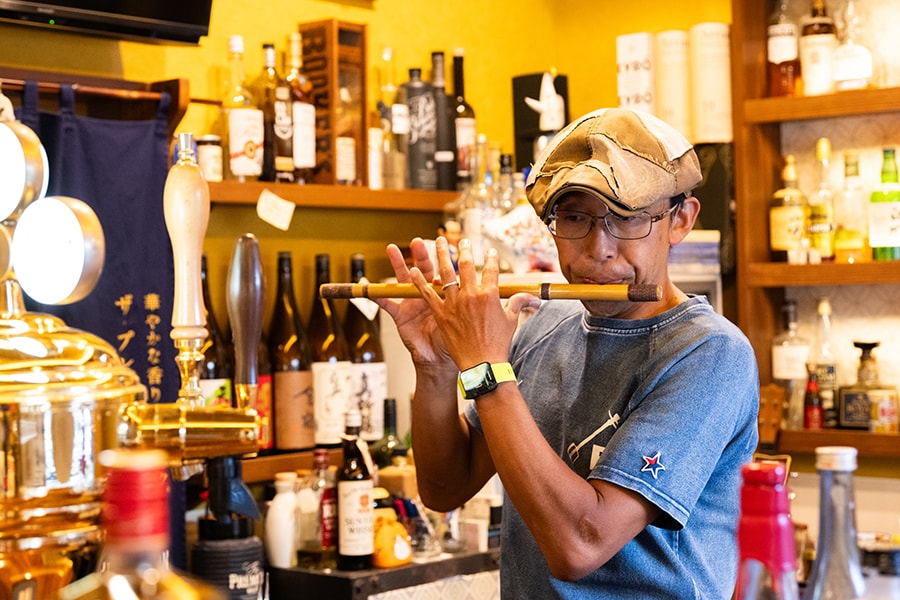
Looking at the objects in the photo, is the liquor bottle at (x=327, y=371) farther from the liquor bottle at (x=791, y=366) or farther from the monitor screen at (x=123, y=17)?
the liquor bottle at (x=791, y=366)

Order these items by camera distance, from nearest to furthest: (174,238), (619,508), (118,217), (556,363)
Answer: (174,238) → (619,508) → (556,363) → (118,217)

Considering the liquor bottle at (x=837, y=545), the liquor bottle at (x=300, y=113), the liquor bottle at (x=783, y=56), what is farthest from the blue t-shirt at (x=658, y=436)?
the liquor bottle at (x=783, y=56)

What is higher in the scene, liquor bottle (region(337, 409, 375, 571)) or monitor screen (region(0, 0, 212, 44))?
monitor screen (region(0, 0, 212, 44))

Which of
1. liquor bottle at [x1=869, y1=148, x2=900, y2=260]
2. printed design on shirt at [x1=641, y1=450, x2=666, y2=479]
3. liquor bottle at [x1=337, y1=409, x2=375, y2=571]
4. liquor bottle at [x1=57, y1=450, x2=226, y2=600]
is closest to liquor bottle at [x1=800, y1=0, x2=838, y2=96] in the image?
liquor bottle at [x1=869, y1=148, x2=900, y2=260]

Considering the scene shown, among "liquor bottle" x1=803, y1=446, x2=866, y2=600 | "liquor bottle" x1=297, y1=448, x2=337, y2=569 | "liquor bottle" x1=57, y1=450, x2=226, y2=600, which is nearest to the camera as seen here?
"liquor bottle" x1=57, y1=450, x2=226, y2=600

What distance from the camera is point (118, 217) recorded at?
103 inches

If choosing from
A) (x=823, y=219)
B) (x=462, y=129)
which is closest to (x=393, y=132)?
(x=462, y=129)

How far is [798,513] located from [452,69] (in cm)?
172

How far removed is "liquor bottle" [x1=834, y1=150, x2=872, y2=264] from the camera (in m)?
3.34

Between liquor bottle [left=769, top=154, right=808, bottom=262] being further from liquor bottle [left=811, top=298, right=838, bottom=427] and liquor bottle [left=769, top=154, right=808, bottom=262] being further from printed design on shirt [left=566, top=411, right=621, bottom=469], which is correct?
printed design on shirt [left=566, top=411, right=621, bottom=469]

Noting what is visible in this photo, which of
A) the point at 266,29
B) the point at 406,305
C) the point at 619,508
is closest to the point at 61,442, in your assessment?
the point at 619,508

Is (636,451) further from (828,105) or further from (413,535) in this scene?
(828,105)

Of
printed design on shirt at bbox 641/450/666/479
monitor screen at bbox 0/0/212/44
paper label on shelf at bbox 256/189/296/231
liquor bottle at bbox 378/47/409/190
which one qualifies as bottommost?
printed design on shirt at bbox 641/450/666/479

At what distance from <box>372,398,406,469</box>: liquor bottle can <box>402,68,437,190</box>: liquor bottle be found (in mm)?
728
